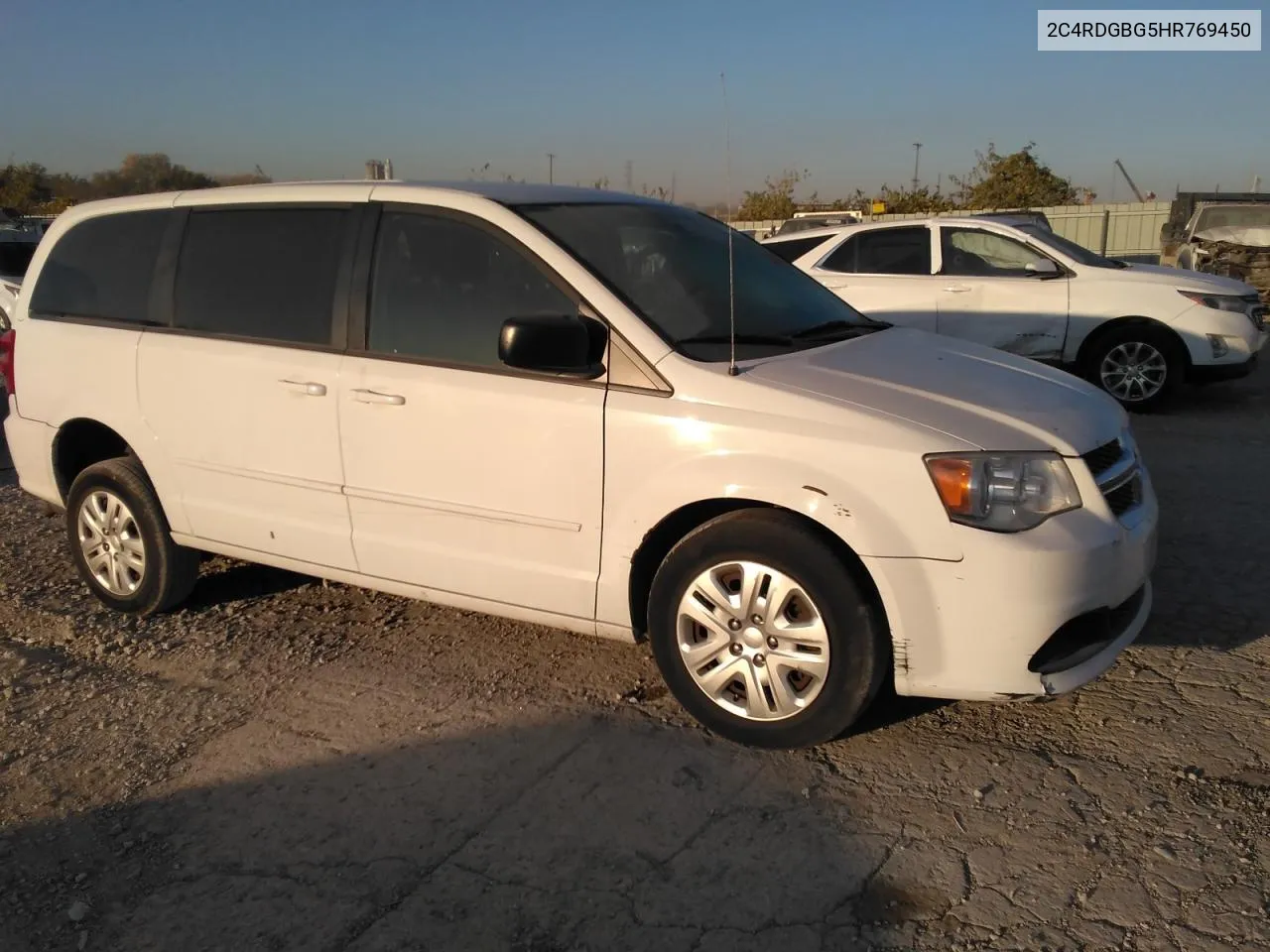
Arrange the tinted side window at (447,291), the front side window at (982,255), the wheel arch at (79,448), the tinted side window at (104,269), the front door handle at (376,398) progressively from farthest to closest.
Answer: the front side window at (982,255)
the wheel arch at (79,448)
the tinted side window at (104,269)
the front door handle at (376,398)
the tinted side window at (447,291)

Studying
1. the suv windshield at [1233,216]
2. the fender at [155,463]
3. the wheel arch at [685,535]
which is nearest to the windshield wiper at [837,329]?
the wheel arch at [685,535]

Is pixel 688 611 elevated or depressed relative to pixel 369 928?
elevated

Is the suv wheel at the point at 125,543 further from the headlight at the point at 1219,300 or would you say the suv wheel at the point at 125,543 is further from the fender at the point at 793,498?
the headlight at the point at 1219,300

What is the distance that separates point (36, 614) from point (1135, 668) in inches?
188

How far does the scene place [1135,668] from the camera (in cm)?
392

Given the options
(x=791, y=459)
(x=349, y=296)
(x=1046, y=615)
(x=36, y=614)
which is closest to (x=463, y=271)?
(x=349, y=296)

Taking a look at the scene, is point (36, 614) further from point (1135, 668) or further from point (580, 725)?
point (1135, 668)

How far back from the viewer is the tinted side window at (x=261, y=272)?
414cm

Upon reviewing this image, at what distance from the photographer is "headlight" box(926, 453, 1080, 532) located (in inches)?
120

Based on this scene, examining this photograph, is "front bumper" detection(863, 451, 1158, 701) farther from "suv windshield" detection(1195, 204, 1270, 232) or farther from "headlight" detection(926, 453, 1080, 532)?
"suv windshield" detection(1195, 204, 1270, 232)

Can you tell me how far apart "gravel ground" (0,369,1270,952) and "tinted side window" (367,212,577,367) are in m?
1.29

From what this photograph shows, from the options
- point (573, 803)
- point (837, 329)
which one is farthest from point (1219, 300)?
point (573, 803)

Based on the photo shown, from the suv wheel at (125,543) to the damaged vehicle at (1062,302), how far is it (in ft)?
20.9

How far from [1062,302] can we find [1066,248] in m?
0.65
